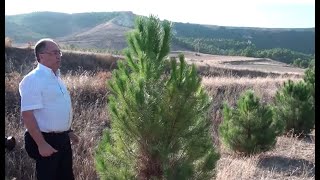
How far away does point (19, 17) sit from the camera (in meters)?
84.1

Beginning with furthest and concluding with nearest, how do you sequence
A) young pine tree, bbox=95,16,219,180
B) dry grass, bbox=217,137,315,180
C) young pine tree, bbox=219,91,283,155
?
1. young pine tree, bbox=219,91,283,155
2. dry grass, bbox=217,137,315,180
3. young pine tree, bbox=95,16,219,180

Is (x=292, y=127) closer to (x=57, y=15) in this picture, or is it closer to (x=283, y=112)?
(x=283, y=112)

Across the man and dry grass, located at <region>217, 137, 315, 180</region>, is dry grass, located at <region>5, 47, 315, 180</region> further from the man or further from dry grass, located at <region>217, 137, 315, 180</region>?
the man

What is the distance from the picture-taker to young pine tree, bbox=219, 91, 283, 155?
8625 millimetres

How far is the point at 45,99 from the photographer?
156 inches

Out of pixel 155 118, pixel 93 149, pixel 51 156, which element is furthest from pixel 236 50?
pixel 51 156

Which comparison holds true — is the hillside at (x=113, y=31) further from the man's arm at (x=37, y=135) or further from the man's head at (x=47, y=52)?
the man's arm at (x=37, y=135)

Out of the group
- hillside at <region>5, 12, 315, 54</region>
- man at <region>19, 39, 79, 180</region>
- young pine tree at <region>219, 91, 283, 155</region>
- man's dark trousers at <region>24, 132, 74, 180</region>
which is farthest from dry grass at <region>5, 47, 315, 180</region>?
hillside at <region>5, 12, 315, 54</region>

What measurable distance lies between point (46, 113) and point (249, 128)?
5556 mm

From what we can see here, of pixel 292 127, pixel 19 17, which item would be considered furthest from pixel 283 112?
pixel 19 17

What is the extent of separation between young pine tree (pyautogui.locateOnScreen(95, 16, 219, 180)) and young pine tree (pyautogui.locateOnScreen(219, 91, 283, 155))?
4.50m

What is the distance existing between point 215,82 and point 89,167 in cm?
992

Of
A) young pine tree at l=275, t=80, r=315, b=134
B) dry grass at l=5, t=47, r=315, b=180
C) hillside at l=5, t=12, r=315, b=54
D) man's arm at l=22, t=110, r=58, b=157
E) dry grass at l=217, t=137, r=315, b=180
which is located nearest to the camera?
man's arm at l=22, t=110, r=58, b=157

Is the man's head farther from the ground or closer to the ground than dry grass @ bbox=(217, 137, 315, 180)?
farther from the ground
